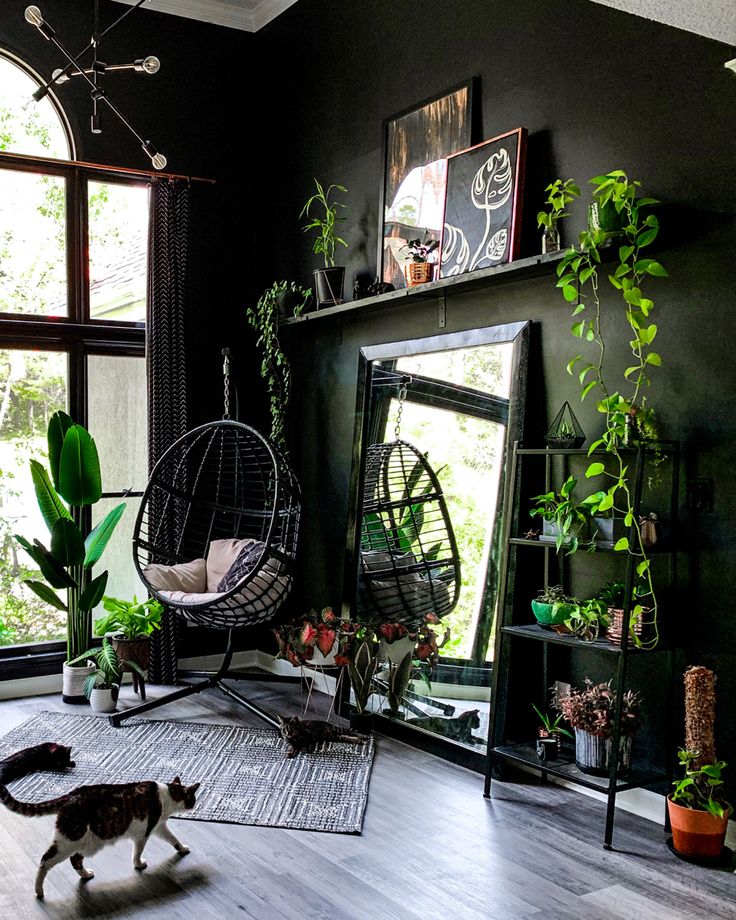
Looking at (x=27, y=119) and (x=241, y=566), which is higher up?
(x=27, y=119)

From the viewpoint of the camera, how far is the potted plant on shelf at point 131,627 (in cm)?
475

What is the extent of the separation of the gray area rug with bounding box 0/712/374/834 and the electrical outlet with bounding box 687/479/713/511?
151 cm

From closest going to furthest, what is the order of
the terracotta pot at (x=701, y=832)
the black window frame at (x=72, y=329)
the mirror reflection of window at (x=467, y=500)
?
the terracotta pot at (x=701, y=832)
the mirror reflection of window at (x=467, y=500)
the black window frame at (x=72, y=329)

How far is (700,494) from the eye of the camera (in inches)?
121

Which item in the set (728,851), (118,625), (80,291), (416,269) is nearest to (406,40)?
(416,269)

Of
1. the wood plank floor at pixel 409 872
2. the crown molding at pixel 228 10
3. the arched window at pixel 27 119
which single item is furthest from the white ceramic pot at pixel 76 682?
the crown molding at pixel 228 10

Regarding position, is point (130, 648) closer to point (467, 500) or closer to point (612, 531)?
point (467, 500)

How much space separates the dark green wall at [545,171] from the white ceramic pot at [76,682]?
1221mm

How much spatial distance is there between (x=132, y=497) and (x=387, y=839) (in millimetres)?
2740

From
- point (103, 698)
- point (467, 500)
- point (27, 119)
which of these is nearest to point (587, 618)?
point (467, 500)

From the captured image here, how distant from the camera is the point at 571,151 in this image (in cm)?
352

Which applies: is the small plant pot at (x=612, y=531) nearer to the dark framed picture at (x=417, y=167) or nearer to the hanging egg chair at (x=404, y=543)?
the hanging egg chair at (x=404, y=543)

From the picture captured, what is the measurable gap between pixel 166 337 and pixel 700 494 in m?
3.00

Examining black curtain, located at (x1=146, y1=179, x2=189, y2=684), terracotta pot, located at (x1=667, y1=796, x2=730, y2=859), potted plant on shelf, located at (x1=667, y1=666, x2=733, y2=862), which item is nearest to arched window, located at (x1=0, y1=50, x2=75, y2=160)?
black curtain, located at (x1=146, y1=179, x2=189, y2=684)
